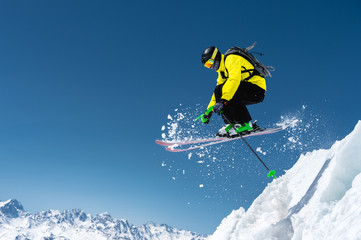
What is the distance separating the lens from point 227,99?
6.21 meters

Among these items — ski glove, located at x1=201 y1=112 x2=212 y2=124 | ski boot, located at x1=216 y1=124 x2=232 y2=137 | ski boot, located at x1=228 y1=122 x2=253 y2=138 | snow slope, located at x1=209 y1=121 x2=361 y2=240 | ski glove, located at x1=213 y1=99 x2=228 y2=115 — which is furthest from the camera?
ski boot, located at x1=216 y1=124 x2=232 y2=137

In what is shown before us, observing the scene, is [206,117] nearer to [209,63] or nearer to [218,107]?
A: [218,107]

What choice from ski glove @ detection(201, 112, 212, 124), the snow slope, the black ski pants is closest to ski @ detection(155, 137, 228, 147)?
ski glove @ detection(201, 112, 212, 124)

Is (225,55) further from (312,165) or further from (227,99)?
(312,165)

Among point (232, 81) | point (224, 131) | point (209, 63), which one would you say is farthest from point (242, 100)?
point (224, 131)

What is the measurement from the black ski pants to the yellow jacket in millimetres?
165

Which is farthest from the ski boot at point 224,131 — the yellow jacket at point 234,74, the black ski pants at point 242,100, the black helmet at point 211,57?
the black helmet at point 211,57

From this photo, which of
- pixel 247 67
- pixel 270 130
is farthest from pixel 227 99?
pixel 270 130

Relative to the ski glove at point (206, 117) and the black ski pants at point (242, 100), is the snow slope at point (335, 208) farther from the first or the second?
the ski glove at point (206, 117)

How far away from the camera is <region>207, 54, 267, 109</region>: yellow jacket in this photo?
6207 millimetres

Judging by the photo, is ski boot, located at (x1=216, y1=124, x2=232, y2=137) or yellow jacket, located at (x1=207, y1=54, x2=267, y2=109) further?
ski boot, located at (x1=216, y1=124, x2=232, y2=137)

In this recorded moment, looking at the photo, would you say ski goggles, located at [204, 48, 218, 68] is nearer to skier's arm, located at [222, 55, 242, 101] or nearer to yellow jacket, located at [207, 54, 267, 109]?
yellow jacket, located at [207, 54, 267, 109]

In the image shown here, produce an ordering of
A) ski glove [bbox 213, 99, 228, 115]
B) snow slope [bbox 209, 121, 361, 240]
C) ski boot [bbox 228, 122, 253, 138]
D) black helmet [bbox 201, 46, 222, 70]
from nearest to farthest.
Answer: snow slope [bbox 209, 121, 361, 240] → ski glove [bbox 213, 99, 228, 115] → black helmet [bbox 201, 46, 222, 70] → ski boot [bbox 228, 122, 253, 138]

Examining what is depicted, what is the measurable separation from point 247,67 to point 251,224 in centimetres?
404
